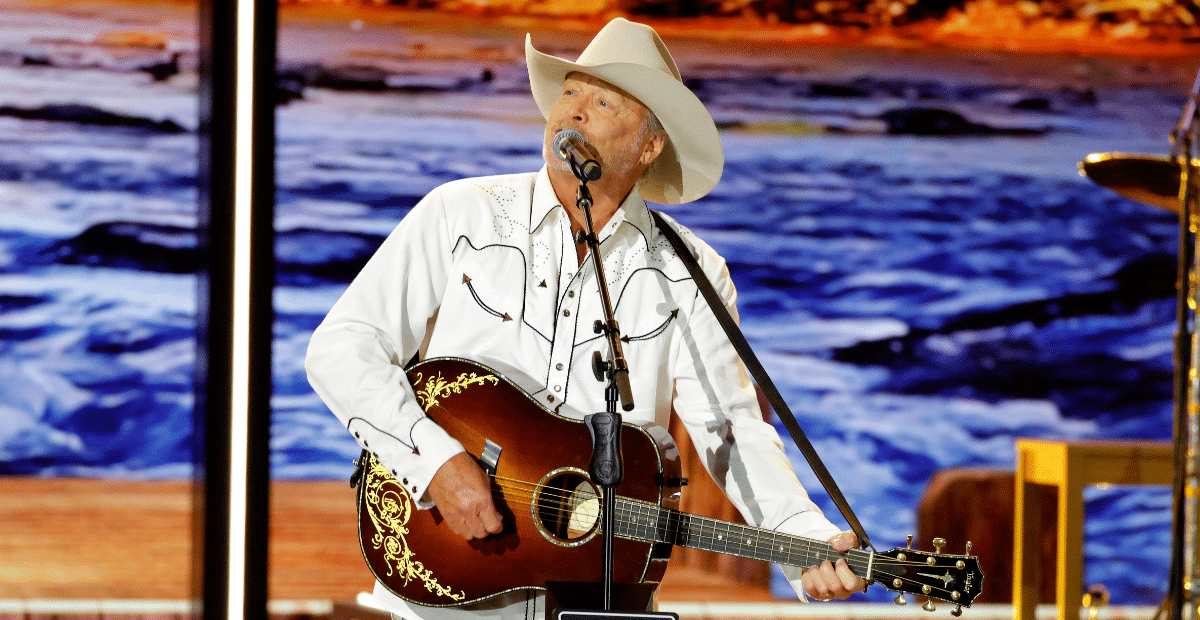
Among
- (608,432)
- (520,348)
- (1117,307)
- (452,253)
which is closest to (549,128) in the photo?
→ (452,253)

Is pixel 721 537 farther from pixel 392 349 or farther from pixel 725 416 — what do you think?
pixel 392 349

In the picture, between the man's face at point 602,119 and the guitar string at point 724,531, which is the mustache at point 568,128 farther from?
the guitar string at point 724,531

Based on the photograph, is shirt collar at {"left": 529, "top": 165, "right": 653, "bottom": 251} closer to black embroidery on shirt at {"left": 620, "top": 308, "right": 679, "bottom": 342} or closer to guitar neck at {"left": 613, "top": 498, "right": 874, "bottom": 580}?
black embroidery on shirt at {"left": 620, "top": 308, "right": 679, "bottom": 342}

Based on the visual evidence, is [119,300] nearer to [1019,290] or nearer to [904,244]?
[904,244]

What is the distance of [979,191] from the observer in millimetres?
5957

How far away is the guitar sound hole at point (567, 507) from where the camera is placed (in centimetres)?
224

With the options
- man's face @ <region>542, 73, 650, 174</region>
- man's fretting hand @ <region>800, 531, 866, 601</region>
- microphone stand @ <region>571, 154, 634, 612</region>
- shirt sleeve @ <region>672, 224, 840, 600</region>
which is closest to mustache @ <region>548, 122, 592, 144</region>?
man's face @ <region>542, 73, 650, 174</region>

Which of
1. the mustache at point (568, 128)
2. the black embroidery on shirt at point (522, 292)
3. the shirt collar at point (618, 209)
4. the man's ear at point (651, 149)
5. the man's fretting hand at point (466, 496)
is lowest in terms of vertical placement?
the man's fretting hand at point (466, 496)

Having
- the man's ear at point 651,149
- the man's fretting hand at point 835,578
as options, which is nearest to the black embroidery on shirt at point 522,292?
the man's ear at point 651,149

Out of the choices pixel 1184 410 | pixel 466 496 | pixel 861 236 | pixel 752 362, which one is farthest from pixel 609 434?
pixel 861 236

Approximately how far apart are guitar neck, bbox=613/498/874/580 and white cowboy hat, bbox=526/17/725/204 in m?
0.93

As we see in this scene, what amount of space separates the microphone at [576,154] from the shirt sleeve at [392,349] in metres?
0.44

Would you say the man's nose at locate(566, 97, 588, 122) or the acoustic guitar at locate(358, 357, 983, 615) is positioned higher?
the man's nose at locate(566, 97, 588, 122)

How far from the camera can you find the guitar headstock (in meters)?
2.20
